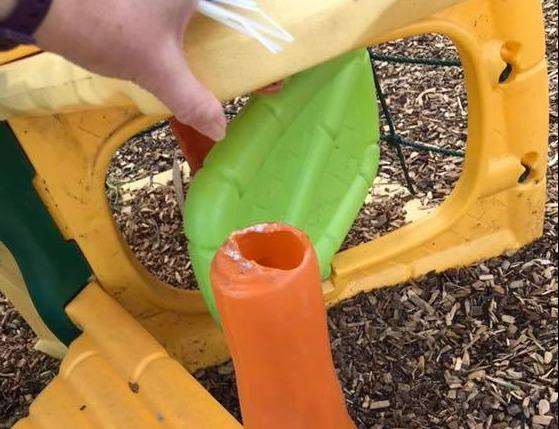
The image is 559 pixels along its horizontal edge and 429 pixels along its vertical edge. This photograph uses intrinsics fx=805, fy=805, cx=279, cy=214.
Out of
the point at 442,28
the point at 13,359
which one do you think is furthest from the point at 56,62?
the point at 13,359

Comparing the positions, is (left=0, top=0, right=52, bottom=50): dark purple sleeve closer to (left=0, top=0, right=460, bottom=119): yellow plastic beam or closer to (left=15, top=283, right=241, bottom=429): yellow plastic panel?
(left=0, top=0, right=460, bottom=119): yellow plastic beam

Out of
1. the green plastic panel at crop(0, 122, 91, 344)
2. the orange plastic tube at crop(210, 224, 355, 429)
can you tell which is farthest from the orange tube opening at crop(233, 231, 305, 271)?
the green plastic panel at crop(0, 122, 91, 344)

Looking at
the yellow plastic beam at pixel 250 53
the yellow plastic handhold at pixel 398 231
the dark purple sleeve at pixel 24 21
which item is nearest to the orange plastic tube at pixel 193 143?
the yellow plastic handhold at pixel 398 231

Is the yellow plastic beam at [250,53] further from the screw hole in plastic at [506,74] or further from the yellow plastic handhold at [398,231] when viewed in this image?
the screw hole in plastic at [506,74]

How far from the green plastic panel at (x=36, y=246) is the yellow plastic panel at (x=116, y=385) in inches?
1.2

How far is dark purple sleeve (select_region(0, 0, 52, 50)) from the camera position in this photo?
505mm

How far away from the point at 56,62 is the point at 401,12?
337mm

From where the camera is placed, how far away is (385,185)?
1540 millimetres

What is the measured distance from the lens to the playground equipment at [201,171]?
75 cm

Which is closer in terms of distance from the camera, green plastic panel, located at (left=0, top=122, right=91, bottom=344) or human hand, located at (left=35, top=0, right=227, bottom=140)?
human hand, located at (left=35, top=0, right=227, bottom=140)

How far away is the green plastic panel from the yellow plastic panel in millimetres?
31

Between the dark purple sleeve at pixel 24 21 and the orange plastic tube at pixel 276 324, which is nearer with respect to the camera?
the dark purple sleeve at pixel 24 21

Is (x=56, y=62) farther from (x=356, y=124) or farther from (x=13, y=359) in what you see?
(x=13, y=359)

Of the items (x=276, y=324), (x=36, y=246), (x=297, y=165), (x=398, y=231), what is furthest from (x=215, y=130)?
(x=398, y=231)
